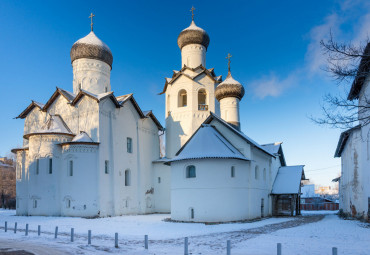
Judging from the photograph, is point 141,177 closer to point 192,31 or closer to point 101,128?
point 101,128

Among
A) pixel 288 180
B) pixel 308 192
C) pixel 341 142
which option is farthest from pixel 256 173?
pixel 308 192

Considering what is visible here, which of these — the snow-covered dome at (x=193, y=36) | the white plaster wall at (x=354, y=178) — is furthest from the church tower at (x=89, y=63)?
the white plaster wall at (x=354, y=178)

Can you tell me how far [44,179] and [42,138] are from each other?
2.90 metres

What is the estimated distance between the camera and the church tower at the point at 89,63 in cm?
2747

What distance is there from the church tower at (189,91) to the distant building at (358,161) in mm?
10917

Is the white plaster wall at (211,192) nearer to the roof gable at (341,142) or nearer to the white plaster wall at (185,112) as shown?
the roof gable at (341,142)

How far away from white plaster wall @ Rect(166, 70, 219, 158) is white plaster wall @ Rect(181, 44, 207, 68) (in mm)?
1138

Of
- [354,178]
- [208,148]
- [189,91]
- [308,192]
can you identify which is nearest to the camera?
[208,148]

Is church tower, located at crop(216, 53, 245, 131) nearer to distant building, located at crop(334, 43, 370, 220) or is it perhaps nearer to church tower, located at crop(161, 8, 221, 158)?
church tower, located at crop(161, 8, 221, 158)

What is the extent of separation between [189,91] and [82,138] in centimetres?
977

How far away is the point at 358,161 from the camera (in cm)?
2009

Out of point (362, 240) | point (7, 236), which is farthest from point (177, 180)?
point (362, 240)

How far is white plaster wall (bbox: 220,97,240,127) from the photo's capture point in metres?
26.2

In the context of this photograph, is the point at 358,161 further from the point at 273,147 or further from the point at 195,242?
the point at 195,242
